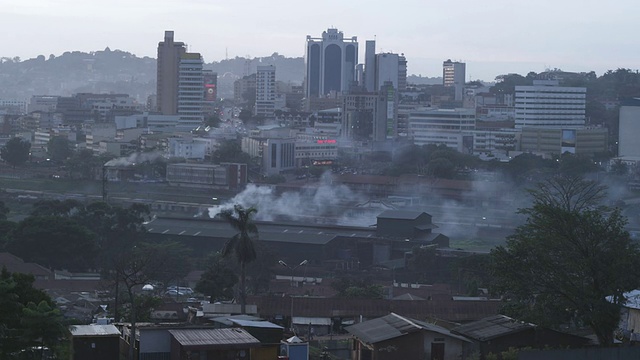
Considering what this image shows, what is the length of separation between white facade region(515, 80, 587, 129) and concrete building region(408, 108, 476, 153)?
172 centimetres

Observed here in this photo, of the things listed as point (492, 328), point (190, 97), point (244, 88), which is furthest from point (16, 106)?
point (492, 328)

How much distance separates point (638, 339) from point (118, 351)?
12.0ft

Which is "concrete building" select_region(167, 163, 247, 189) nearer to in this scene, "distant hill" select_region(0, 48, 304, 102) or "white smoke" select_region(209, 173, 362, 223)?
"white smoke" select_region(209, 173, 362, 223)

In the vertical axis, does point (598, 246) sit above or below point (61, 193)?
above

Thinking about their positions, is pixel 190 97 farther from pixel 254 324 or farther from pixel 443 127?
pixel 254 324

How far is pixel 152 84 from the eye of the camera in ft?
342

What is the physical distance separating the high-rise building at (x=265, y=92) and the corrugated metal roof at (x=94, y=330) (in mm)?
46159

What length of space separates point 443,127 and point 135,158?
12234 mm

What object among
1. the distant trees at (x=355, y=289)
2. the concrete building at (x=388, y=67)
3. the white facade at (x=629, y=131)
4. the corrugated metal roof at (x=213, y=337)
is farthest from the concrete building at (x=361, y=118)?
the corrugated metal roof at (x=213, y=337)

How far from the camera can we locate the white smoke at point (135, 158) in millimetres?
33537

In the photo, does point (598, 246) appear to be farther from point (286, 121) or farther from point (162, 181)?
point (286, 121)

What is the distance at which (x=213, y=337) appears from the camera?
789 cm

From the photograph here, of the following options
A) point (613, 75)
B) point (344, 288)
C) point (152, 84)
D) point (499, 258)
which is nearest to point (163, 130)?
point (613, 75)

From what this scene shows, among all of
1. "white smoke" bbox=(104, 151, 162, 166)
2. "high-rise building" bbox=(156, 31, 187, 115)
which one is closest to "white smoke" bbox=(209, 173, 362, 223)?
"white smoke" bbox=(104, 151, 162, 166)
